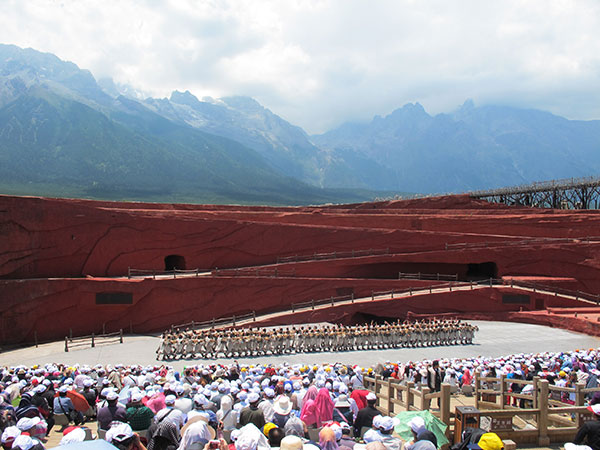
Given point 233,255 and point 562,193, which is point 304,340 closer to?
point 233,255

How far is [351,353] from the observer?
22172 mm

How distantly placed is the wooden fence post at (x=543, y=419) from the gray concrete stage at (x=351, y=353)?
1096cm

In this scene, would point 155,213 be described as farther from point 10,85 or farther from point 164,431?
point 10,85

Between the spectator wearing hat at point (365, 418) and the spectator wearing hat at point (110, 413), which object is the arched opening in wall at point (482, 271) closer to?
the spectator wearing hat at point (365, 418)

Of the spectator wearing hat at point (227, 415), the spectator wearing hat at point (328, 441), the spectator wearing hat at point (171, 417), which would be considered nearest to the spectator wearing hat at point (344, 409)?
the spectator wearing hat at point (227, 415)

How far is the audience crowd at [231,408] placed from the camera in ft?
23.0

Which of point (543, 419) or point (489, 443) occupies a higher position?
point (489, 443)

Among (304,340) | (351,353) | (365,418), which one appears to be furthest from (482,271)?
(365,418)

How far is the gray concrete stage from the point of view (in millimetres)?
20828

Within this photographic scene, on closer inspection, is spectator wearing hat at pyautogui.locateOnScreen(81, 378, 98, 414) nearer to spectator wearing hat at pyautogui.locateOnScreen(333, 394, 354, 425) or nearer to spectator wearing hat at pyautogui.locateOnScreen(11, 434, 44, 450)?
spectator wearing hat at pyautogui.locateOnScreen(11, 434, 44, 450)

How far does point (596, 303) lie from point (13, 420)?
30.8 metres

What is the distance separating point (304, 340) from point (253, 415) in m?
13.7

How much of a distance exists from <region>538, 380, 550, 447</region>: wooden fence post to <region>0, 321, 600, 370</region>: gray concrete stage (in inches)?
431

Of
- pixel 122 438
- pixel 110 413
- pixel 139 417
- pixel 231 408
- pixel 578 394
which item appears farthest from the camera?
pixel 578 394
